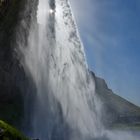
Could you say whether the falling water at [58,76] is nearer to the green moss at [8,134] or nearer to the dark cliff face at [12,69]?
the dark cliff face at [12,69]

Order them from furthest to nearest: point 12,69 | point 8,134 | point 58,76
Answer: point 58,76, point 12,69, point 8,134

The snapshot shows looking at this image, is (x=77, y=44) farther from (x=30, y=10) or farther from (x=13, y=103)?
(x=13, y=103)

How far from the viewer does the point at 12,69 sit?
70688mm

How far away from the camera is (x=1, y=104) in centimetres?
6862

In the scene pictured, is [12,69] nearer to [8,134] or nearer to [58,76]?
[58,76]

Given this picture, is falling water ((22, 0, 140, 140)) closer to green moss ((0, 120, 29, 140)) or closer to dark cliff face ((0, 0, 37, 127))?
dark cliff face ((0, 0, 37, 127))

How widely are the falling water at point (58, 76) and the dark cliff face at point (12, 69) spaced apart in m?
5.16

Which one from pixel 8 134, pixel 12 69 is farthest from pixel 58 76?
pixel 8 134

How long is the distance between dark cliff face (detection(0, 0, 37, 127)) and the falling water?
16.9 feet

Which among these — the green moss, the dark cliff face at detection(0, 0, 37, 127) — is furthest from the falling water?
the green moss

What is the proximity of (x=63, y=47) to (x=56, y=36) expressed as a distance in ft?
19.8

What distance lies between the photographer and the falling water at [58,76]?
82.6 metres

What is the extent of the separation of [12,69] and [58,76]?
29.4m

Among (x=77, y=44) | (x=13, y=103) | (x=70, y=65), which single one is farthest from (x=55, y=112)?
(x=77, y=44)
